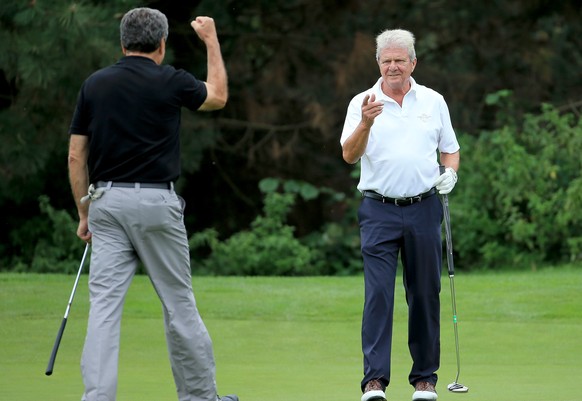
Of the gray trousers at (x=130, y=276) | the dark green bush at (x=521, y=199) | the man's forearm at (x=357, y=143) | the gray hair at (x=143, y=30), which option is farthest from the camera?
the dark green bush at (x=521, y=199)

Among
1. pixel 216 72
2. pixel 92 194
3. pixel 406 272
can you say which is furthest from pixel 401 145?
pixel 92 194

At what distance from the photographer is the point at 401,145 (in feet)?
21.4

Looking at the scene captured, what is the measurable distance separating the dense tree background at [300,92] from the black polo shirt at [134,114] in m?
9.84

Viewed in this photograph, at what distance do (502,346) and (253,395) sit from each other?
9.04ft

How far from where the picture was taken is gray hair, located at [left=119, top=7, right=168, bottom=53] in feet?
18.9

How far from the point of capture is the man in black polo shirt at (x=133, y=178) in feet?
18.6

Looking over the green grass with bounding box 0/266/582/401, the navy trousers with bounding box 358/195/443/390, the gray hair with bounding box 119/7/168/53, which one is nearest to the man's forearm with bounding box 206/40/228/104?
the gray hair with bounding box 119/7/168/53

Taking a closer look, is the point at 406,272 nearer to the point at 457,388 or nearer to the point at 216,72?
the point at 457,388

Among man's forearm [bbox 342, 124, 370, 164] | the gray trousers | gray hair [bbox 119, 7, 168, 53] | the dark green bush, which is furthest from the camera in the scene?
the dark green bush

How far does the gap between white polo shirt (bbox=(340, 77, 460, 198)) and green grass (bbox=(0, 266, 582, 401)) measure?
3.39ft

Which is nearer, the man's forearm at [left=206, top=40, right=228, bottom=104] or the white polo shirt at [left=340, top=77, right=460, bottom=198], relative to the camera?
the man's forearm at [left=206, top=40, right=228, bottom=104]

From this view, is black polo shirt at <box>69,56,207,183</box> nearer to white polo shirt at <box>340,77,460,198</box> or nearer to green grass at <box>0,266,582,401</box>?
white polo shirt at <box>340,77,460,198</box>

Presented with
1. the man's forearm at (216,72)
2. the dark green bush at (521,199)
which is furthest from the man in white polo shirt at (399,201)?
the dark green bush at (521,199)

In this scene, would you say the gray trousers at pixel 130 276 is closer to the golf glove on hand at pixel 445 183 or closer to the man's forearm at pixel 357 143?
the man's forearm at pixel 357 143
